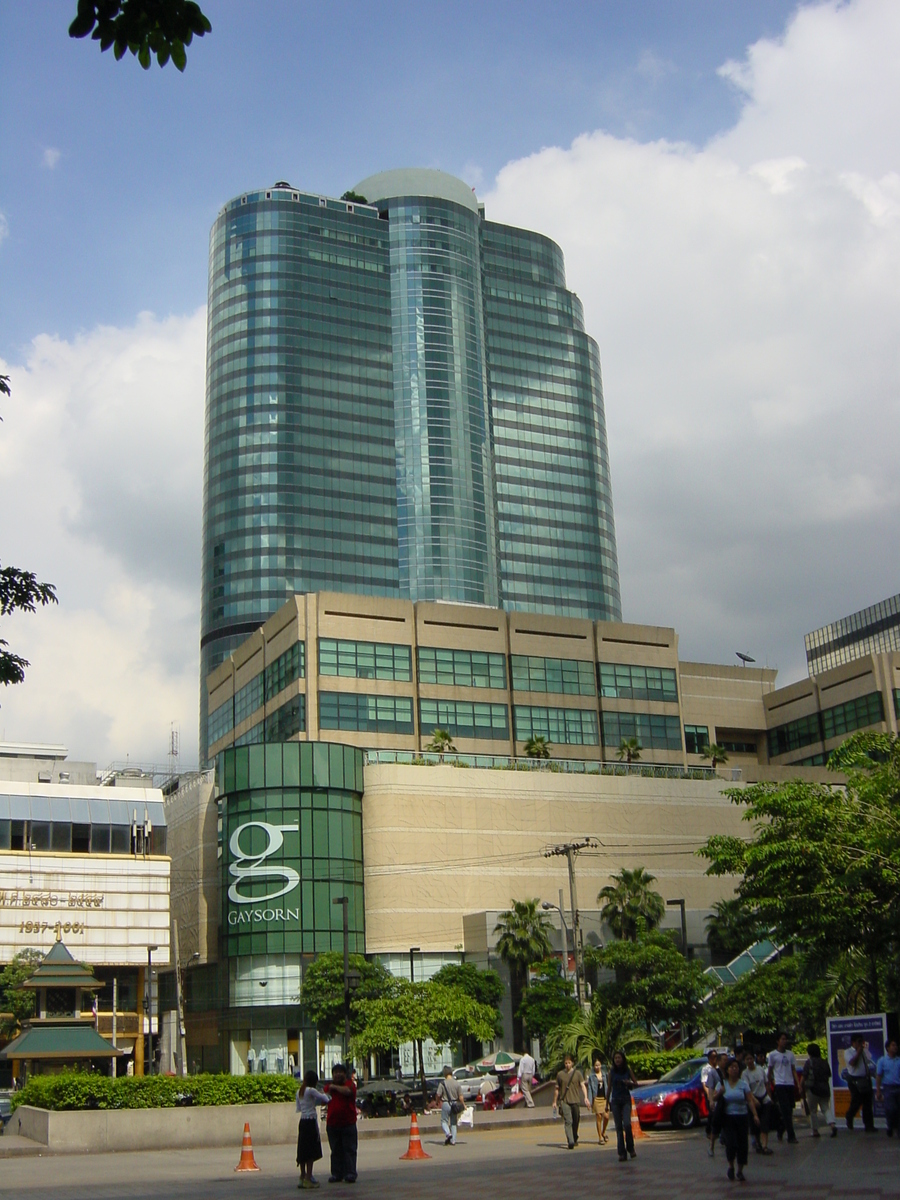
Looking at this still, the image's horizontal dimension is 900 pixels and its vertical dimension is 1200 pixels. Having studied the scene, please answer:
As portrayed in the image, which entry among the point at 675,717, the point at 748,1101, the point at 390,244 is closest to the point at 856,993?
the point at 748,1101

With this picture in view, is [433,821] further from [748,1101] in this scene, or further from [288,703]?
[748,1101]

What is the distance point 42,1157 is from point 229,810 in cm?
5002

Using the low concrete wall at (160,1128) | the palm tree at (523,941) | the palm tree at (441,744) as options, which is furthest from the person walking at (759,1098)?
the palm tree at (441,744)

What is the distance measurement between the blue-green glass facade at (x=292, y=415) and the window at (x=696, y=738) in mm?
51235

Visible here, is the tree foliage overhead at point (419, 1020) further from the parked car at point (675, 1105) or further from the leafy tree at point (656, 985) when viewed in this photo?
the parked car at point (675, 1105)

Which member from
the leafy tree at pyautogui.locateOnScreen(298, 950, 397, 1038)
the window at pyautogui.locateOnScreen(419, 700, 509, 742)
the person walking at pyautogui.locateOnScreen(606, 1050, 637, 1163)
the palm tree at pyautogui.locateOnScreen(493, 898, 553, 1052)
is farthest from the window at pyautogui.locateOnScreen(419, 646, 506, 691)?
the person walking at pyautogui.locateOnScreen(606, 1050, 637, 1163)

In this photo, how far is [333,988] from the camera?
214 feet

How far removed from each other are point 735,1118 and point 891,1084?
4.99 meters

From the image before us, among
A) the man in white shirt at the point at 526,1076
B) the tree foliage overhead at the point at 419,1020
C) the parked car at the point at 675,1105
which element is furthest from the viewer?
the tree foliage overhead at the point at 419,1020

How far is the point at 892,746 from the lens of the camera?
31234 millimetres

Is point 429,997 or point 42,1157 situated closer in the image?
point 42,1157

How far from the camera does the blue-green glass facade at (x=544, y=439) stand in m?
168

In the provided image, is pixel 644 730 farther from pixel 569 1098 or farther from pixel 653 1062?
pixel 569 1098

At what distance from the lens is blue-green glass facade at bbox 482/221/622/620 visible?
168500 millimetres
